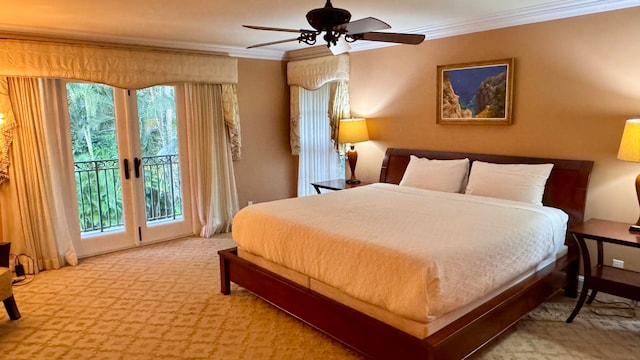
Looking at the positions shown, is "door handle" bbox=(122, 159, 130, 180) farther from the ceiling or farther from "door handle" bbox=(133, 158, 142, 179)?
the ceiling

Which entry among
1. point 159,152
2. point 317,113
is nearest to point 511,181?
point 317,113

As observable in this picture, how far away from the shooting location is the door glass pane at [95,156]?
15.0 ft

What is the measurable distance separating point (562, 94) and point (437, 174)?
1321 millimetres

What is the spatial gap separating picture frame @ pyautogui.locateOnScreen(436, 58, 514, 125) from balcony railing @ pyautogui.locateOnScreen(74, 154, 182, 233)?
3.32m

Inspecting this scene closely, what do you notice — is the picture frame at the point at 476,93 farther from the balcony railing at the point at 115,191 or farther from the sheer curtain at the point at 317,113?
the balcony railing at the point at 115,191

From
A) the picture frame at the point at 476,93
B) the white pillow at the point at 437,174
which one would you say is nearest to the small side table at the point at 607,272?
the white pillow at the point at 437,174

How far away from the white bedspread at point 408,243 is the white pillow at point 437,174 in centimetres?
37

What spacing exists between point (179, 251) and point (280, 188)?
1890mm

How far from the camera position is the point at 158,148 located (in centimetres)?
518

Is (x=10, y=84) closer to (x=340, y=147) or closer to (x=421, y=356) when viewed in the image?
(x=340, y=147)

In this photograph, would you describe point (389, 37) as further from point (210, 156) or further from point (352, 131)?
point (210, 156)

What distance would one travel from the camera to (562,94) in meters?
3.75

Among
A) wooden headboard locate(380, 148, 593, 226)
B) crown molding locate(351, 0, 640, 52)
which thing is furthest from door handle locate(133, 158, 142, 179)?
wooden headboard locate(380, 148, 593, 226)

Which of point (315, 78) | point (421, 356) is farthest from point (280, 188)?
point (421, 356)
